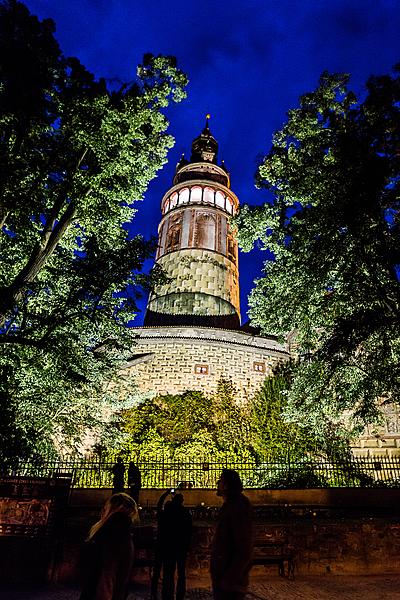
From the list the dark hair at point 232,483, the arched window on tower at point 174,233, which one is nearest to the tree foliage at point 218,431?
the arched window on tower at point 174,233

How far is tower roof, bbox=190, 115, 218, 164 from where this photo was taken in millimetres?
35750

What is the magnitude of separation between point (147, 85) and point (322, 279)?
7.53 m

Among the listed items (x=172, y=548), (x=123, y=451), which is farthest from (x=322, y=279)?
(x=123, y=451)

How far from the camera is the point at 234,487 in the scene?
334cm

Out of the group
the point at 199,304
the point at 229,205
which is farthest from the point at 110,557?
the point at 229,205

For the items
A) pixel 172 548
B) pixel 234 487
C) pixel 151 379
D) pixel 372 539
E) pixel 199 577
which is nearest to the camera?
pixel 234 487

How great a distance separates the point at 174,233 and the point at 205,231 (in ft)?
7.60

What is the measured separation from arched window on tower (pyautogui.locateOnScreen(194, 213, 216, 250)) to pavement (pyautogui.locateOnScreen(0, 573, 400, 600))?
76.7 feet

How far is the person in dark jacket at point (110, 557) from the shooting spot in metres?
2.97

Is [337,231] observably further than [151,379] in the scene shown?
No

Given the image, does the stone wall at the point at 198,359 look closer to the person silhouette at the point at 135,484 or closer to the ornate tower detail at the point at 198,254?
the ornate tower detail at the point at 198,254

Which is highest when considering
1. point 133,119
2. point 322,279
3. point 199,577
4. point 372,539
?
point 133,119

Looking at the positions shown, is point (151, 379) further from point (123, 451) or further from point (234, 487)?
point (234, 487)

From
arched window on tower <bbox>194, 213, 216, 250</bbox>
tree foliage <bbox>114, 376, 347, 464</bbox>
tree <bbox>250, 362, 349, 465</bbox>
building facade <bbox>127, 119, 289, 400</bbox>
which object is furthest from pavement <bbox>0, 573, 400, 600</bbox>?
arched window on tower <bbox>194, 213, 216, 250</bbox>
